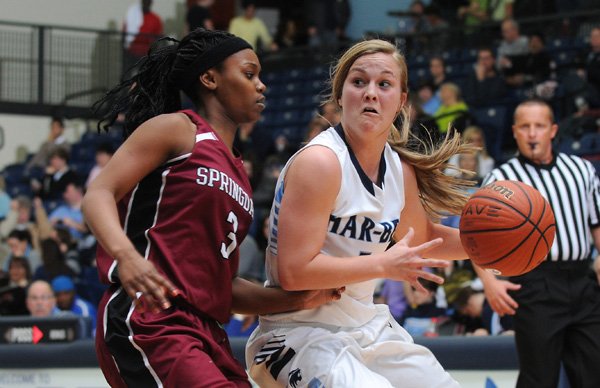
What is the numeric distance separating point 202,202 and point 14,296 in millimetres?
5903

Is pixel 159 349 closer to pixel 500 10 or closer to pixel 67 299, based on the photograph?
pixel 67 299

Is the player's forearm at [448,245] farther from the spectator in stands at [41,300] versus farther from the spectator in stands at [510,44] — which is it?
the spectator in stands at [510,44]

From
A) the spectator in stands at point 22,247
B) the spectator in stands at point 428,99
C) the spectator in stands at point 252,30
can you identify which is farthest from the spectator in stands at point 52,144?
the spectator in stands at point 428,99

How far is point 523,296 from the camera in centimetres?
541

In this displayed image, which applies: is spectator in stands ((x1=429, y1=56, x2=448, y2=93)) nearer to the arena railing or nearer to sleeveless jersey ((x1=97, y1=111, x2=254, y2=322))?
the arena railing

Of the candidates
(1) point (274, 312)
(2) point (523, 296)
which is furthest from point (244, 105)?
(2) point (523, 296)

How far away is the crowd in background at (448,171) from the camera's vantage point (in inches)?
303

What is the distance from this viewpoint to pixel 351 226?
12.3ft

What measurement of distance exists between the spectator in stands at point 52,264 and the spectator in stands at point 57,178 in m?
1.36

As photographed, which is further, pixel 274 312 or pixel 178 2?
pixel 178 2

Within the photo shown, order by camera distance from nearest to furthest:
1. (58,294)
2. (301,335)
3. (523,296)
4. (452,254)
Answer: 1. (301,335)
2. (452,254)
3. (523,296)
4. (58,294)

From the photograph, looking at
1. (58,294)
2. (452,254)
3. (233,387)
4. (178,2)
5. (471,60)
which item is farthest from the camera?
(178,2)

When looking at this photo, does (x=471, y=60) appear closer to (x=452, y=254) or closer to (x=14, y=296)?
(x=14, y=296)

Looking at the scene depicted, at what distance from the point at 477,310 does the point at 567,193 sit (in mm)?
1778
